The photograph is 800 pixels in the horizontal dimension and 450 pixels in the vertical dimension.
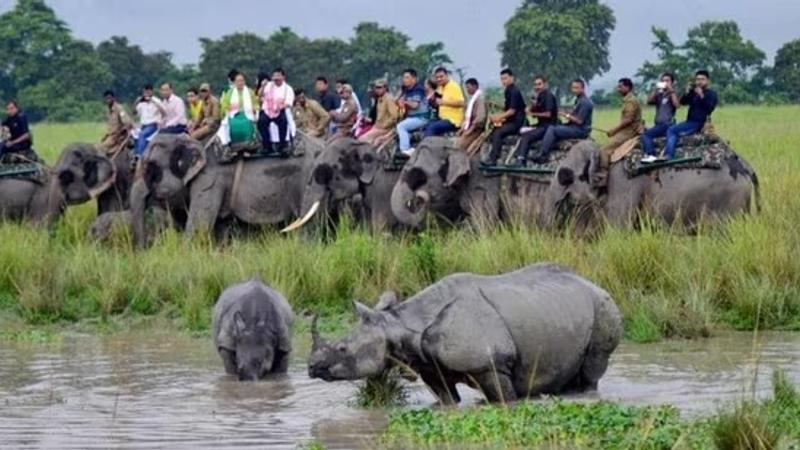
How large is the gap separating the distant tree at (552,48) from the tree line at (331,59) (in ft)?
0.13

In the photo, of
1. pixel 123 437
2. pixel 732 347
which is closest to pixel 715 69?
pixel 732 347

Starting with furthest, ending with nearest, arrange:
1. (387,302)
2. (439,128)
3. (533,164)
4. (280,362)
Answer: (439,128) < (533,164) < (280,362) < (387,302)

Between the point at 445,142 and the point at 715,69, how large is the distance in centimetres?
5205

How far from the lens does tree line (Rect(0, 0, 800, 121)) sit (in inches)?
3014

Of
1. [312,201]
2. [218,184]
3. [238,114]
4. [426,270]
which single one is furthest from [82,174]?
[426,270]

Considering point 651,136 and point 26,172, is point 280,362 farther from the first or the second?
point 26,172

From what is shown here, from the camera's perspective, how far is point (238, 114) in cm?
2973

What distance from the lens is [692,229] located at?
2652cm

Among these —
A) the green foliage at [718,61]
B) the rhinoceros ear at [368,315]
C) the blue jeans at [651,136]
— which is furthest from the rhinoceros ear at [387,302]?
the green foliage at [718,61]

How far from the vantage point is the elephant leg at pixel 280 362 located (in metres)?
17.9

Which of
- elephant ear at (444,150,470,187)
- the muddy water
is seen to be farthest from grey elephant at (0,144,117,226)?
the muddy water

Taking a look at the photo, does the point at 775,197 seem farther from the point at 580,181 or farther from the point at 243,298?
the point at 243,298

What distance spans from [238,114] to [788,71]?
4891 cm

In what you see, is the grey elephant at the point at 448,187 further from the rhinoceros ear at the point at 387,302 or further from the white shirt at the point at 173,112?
the rhinoceros ear at the point at 387,302
